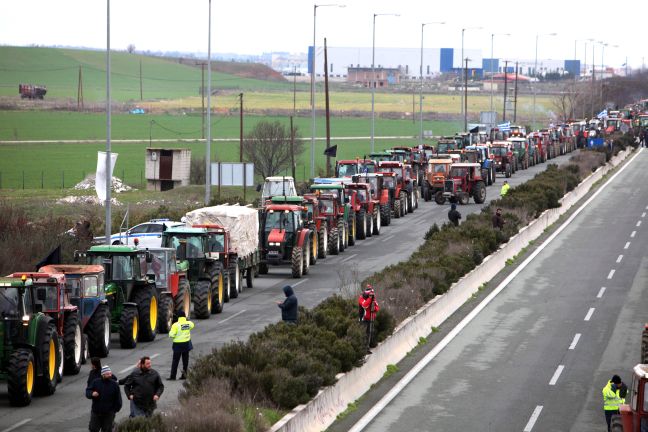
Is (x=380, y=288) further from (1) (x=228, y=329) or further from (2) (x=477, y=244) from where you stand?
(2) (x=477, y=244)

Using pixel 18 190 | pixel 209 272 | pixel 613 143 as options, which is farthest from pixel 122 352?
pixel 613 143

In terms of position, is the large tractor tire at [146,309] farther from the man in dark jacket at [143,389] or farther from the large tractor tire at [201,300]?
the man in dark jacket at [143,389]

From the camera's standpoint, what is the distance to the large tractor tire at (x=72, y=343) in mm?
24328

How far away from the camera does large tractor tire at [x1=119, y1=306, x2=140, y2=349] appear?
27375 millimetres

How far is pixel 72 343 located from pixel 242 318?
8.41 meters

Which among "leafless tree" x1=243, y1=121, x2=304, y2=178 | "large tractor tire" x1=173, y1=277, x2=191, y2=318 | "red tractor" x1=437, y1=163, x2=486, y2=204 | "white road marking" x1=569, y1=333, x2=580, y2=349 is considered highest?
"leafless tree" x1=243, y1=121, x2=304, y2=178

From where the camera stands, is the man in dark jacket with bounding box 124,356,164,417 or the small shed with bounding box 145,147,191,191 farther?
the small shed with bounding box 145,147,191,191

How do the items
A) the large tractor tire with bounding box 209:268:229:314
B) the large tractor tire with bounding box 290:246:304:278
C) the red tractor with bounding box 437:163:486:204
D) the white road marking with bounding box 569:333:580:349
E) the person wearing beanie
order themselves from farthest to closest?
the red tractor with bounding box 437:163:486:204 < the large tractor tire with bounding box 290:246:304:278 < the large tractor tire with bounding box 209:268:229:314 < the white road marking with bounding box 569:333:580:349 < the person wearing beanie

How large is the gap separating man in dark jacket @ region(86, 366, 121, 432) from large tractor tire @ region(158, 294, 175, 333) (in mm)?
11031

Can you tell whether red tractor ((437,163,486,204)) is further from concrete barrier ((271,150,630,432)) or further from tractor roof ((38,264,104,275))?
tractor roof ((38,264,104,275))

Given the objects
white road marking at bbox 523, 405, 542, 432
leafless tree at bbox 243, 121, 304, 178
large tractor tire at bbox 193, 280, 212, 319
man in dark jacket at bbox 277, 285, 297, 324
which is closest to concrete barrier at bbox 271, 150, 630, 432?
Result: man in dark jacket at bbox 277, 285, 297, 324

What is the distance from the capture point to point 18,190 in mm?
72188

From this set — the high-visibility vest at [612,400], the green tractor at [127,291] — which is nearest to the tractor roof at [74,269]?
the green tractor at [127,291]

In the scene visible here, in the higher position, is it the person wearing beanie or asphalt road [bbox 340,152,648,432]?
the person wearing beanie
